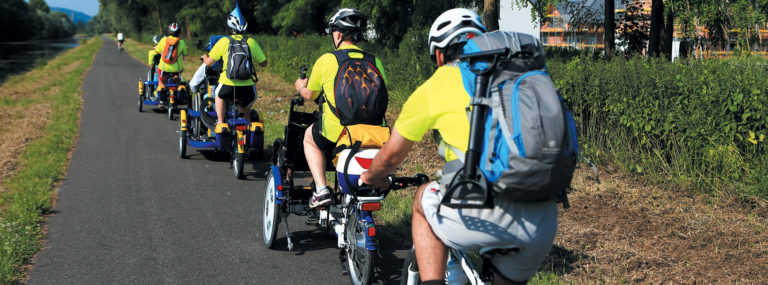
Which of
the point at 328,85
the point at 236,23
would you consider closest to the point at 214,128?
the point at 236,23

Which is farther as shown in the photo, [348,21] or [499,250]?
[348,21]

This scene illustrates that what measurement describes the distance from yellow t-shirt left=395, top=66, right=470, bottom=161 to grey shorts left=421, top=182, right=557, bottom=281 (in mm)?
248

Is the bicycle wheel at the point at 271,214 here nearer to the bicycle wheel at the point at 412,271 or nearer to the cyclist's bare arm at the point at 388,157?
the cyclist's bare arm at the point at 388,157

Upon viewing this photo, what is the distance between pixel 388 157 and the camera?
9.78ft

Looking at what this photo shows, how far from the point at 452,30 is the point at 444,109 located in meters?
0.46

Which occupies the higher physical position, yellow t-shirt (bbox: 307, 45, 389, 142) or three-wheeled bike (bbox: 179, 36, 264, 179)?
yellow t-shirt (bbox: 307, 45, 389, 142)

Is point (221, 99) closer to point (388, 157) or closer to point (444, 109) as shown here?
point (388, 157)

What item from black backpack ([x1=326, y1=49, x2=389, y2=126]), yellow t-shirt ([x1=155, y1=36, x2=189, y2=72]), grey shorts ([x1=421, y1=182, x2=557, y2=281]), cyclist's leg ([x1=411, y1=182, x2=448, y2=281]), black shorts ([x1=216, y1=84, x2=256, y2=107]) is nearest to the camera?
grey shorts ([x1=421, y1=182, x2=557, y2=281])

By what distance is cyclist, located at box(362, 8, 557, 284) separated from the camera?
257 centimetres

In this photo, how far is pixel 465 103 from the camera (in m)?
2.60

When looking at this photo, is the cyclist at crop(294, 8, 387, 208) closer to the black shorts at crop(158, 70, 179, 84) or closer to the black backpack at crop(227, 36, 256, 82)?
the black backpack at crop(227, 36, 256, 82)

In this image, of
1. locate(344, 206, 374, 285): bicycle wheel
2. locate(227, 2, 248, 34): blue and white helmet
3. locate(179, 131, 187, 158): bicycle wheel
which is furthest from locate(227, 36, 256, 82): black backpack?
locate(344, 206, 374, 285): bicycle wheel

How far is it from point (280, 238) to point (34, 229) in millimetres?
2276

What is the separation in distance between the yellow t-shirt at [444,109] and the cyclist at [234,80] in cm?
603
